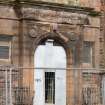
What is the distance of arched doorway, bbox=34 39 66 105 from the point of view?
64.3ft

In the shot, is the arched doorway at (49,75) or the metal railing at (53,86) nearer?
the metal railing at (53,86)

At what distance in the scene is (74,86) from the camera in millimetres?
20500

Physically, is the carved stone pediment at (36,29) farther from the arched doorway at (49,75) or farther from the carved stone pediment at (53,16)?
the arched doorway at (49,75)

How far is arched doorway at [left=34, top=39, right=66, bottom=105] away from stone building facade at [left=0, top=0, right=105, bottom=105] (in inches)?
7.2

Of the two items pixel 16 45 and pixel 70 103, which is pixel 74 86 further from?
pixel 16 45

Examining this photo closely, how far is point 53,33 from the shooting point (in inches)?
789

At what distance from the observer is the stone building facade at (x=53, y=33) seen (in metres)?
19.1

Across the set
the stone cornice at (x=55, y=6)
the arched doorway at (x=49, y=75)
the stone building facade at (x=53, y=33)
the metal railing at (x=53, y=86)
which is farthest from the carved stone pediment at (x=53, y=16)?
the metal railing at (x=53, y=86)

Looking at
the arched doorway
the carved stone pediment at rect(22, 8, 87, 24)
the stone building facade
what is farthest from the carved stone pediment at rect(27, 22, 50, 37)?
the arched doorway

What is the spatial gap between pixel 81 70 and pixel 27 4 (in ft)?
11.7

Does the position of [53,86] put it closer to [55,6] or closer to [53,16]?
[53,16]

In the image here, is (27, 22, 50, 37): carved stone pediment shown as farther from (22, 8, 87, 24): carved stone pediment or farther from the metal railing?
the metal railing

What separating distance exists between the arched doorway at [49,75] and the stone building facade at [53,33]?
7.2 inches

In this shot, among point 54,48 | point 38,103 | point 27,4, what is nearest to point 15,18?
point 27,4
